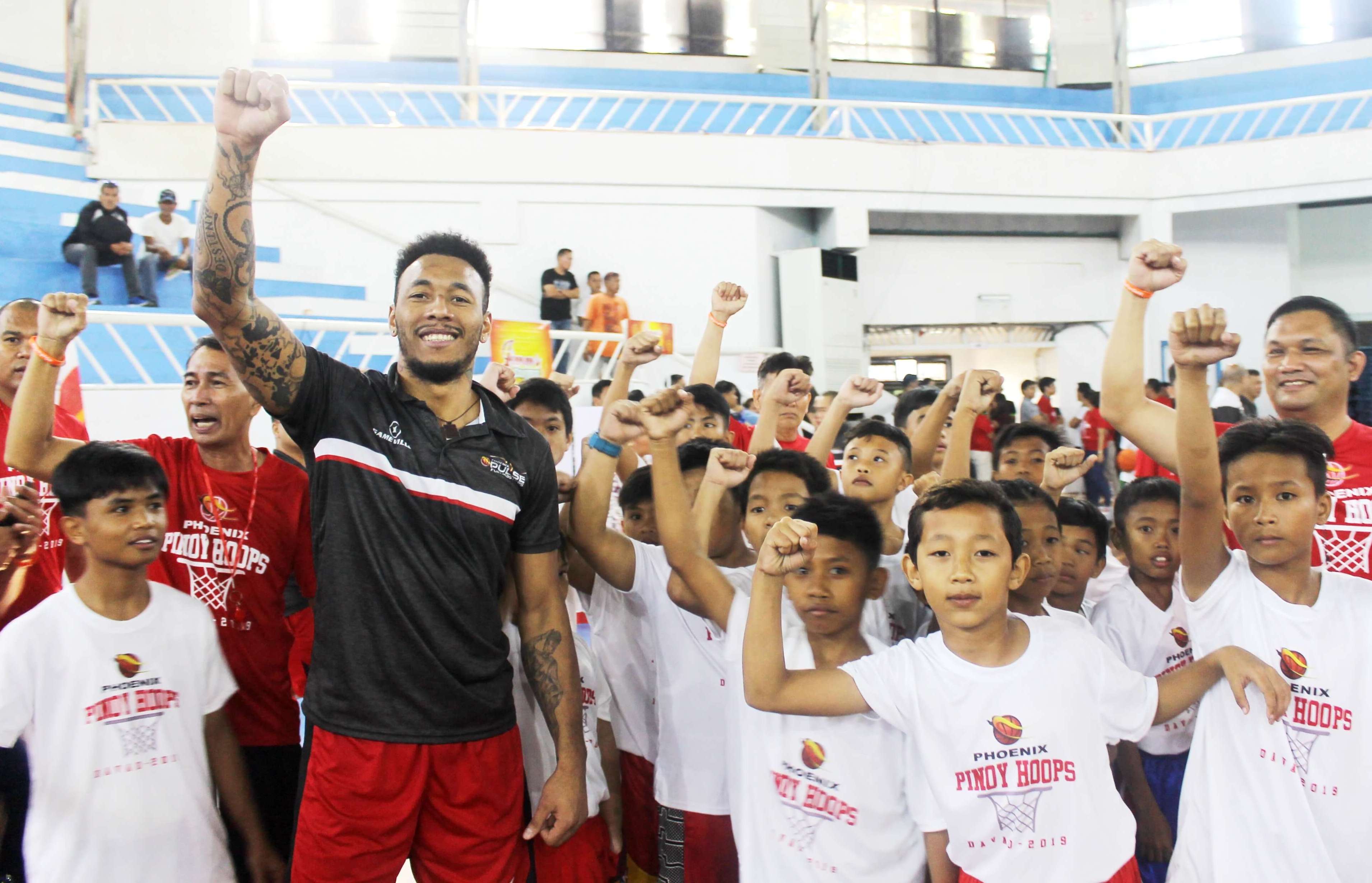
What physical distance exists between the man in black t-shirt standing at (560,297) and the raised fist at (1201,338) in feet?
29.4

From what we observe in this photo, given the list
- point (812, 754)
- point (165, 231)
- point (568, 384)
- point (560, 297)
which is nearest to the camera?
point (812, 754)

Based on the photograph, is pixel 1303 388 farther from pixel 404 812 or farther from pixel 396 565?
pixel 404 812

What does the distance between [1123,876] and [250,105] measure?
7.36 feet

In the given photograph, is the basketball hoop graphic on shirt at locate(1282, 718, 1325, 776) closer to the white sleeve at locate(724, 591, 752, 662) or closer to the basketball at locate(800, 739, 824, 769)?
the basketball at locate(800, 739, 824, 769)

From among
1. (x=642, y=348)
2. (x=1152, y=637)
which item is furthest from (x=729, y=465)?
(x=1152, y=637)

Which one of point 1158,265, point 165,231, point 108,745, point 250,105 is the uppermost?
point 165,231

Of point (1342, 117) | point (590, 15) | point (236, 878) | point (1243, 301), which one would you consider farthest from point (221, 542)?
point (1342, 117)

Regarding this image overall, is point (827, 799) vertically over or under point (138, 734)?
under

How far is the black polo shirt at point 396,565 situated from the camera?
6.27 ft

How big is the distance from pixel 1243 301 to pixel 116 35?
54.5 feet

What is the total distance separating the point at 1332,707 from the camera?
2.00 metres

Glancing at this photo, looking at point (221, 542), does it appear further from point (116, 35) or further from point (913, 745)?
point (116, 35)

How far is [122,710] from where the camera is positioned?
198cm

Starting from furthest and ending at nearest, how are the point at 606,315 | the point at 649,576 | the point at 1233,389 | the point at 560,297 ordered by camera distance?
1. the point at 606,315
2. the point at 560,297
3. the point at 1233,389
4. the point at 649,576
